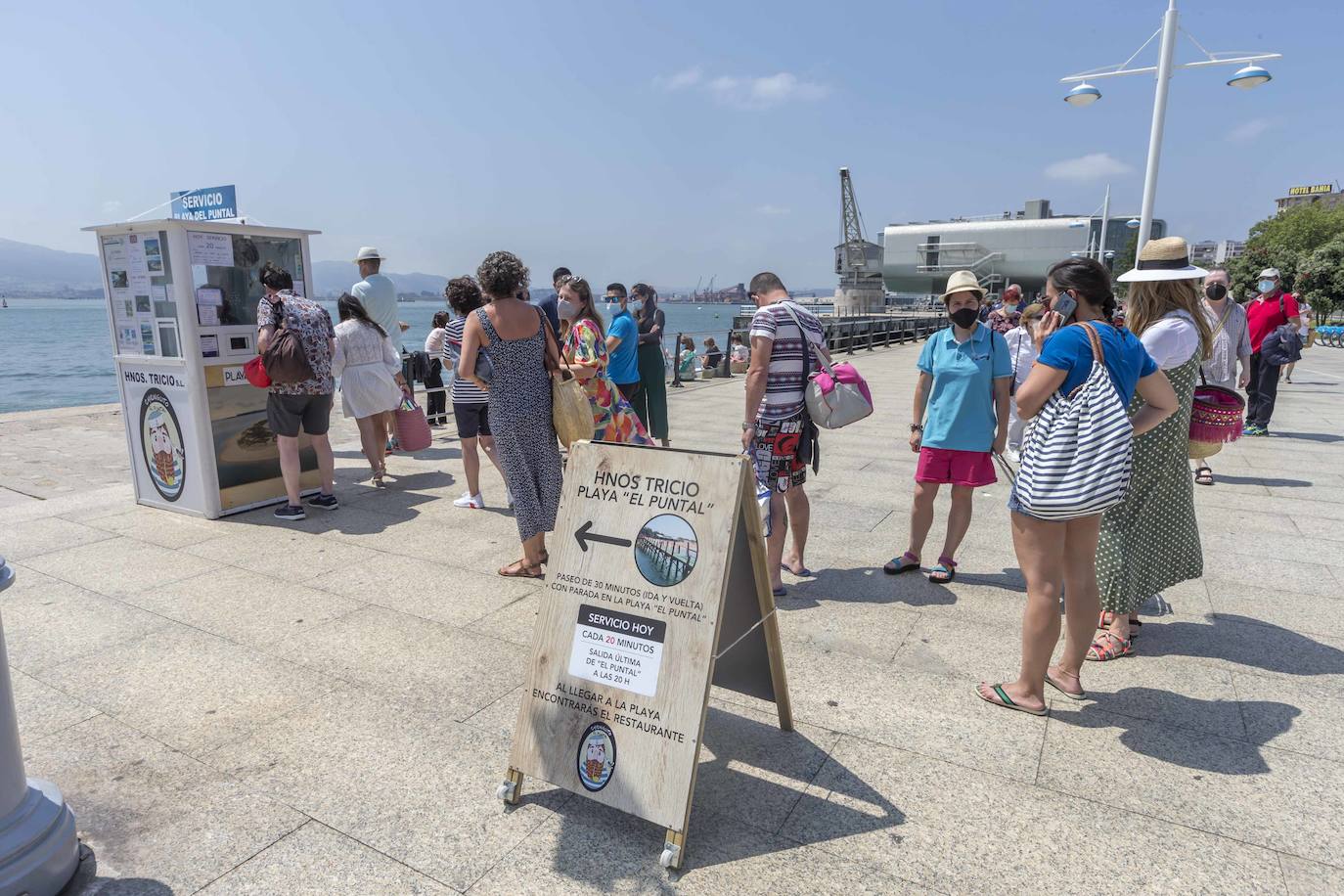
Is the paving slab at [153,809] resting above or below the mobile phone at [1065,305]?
below

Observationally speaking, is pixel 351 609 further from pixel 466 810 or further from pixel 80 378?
pixel 80 378

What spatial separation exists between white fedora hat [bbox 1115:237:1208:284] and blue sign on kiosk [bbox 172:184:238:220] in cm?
1047

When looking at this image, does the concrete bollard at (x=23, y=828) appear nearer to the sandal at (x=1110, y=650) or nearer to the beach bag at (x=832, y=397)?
the beach bag at (x=832, y=397)

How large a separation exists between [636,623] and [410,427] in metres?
5.32

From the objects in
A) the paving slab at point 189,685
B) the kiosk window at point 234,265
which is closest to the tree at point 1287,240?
the kiosk window at point 234,265

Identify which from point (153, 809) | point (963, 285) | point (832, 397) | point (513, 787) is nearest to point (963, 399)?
point (963, 285)

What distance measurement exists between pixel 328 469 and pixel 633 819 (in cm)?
434

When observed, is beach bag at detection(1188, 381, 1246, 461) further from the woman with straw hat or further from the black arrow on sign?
the black arrow on sign

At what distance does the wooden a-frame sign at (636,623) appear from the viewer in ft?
7.28

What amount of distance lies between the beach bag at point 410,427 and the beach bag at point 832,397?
14.1 feet

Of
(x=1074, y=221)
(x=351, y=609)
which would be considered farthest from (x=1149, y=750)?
(x=1074, y=221)

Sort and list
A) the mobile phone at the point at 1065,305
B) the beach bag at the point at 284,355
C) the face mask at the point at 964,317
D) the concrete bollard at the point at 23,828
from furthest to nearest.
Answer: the beach bag at the point at 284,355 → the face mask at the point at 964,317 → the mobile phone at the point at 1065,305 → the concrete bollard at the point at 23,828

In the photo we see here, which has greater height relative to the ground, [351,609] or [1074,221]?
[1074,221]

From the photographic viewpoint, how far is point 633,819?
7.93 ft
